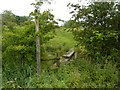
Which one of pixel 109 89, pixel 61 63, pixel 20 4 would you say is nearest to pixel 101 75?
pixel 109 89

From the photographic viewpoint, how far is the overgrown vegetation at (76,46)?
247 cm

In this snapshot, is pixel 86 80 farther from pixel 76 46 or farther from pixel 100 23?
pixel 100 23

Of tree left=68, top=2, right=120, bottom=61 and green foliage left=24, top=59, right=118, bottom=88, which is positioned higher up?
tree left=68, top=2, right=120, bottom=61

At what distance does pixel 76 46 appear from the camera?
3.10 m

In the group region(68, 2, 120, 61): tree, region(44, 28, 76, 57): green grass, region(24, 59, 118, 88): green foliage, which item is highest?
region(68, 2, 120, 61): tree

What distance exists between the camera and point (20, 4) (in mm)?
3133

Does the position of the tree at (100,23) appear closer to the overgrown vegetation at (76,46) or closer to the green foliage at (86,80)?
the overgrown vegetation at (76,46)

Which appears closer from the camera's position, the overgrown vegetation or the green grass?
the overgrown vegetation

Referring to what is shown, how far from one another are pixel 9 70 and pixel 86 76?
6.93 ft

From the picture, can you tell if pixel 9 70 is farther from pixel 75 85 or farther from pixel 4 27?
pixel 75 85

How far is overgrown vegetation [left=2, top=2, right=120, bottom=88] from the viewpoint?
8.11 feet

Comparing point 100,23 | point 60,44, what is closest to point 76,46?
point 100,23

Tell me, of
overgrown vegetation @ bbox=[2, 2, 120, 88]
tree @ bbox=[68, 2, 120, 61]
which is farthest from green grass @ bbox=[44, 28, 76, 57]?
tree @ bbox=[68, 2, 120, 61]

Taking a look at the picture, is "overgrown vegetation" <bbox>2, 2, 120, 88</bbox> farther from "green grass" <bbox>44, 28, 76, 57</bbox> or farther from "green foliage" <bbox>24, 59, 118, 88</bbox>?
"green grass" <bbox>44, 28, 76, 57</bbox>
